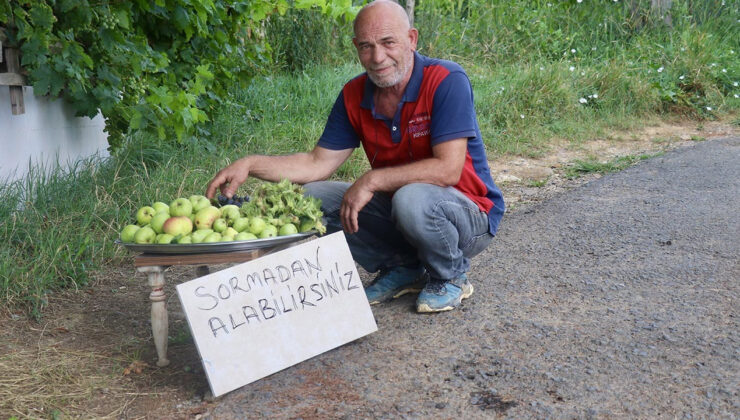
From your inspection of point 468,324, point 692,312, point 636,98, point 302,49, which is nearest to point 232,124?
point 302,49

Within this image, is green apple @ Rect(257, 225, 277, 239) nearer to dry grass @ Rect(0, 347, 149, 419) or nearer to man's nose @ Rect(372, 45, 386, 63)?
dry grass @ Rect(0, 347, 149, 419)

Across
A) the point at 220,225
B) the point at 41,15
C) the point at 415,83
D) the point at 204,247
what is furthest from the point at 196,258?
the point at 41,15

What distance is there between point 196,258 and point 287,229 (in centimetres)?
40

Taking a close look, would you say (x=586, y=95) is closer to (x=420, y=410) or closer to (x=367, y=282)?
(x=367, y=282)

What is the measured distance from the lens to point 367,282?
14.6 ft

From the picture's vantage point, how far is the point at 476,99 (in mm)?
8711

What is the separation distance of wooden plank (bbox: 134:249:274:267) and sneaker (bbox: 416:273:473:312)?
108 cm

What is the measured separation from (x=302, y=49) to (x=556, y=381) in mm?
6913

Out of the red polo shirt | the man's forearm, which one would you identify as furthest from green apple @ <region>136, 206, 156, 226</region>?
the red polo shirt

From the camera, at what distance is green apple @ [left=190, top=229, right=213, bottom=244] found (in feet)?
9.90

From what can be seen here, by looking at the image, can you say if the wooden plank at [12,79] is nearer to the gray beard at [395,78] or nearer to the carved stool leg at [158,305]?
the carved stool leg at [158,305]

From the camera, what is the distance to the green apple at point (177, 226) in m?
3.07

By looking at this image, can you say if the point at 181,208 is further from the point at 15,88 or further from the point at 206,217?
the point at 15,88

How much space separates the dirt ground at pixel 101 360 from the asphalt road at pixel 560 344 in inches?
11.6
